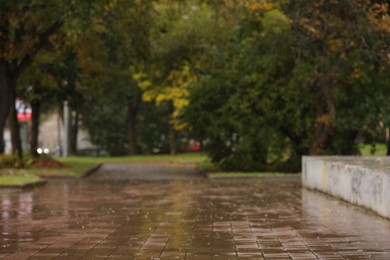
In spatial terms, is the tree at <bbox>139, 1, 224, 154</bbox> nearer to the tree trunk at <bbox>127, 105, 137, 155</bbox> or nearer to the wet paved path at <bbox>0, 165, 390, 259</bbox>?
the tree trunk at <bbox>127, 105, 137, 155</bbox>

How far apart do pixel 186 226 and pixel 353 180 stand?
5.72 m

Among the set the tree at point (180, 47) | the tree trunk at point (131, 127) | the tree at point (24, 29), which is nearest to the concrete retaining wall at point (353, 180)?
the tree at point (24, 29)

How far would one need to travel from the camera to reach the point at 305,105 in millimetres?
33438

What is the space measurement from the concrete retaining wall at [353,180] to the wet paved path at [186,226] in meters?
0.30

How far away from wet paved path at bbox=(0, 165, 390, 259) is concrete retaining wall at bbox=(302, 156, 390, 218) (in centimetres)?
30

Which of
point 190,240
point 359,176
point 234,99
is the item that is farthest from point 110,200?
point 234,99

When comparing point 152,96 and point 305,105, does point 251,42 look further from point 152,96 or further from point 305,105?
point 152,96

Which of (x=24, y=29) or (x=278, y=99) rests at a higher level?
(x=24, y=29)

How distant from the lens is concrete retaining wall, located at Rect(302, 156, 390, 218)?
50.9 ft

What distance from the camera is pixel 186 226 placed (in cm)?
1407

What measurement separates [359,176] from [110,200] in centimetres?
610

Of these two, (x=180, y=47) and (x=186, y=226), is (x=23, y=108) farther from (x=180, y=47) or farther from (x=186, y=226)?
(x=186, y=226)

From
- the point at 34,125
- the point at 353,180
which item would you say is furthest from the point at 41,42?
the point at 353,180

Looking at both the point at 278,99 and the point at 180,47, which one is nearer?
the point at 278,99
